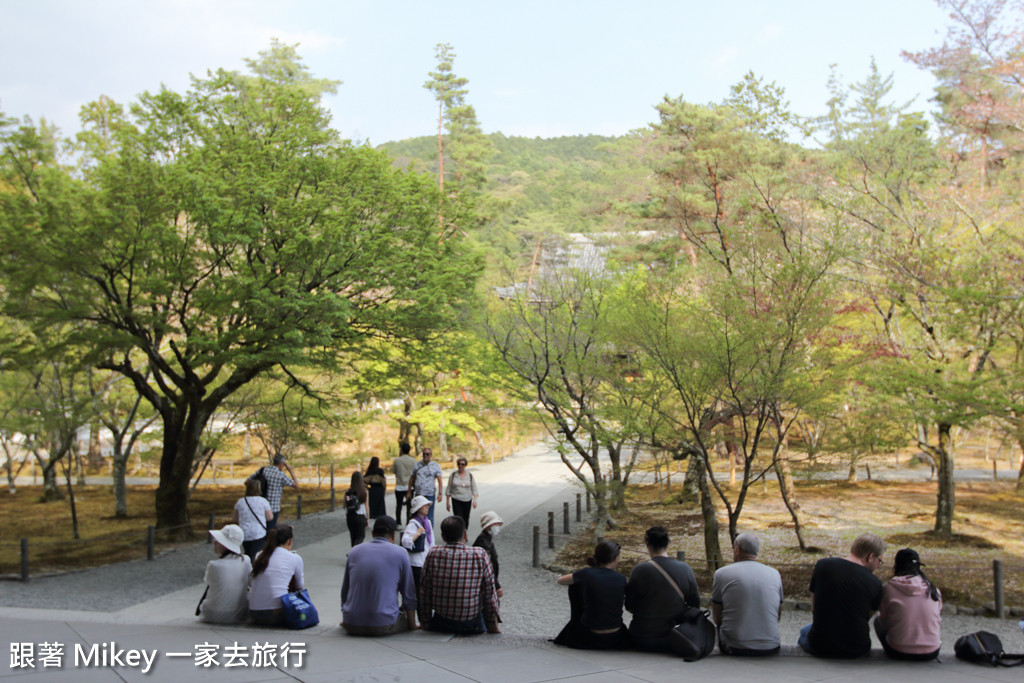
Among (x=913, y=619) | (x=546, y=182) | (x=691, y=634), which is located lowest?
(x=691, y=634)

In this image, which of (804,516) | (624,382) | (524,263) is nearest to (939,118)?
(524,263)

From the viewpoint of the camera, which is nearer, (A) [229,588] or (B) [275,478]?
(A) [229,588]

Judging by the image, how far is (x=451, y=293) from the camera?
14625 mm

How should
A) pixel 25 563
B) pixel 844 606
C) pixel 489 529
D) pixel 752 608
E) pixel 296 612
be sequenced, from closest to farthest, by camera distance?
pixel 844 606 < pixel 752 608 < pixel 296 612 < pixel 489 529 < pixel 25 563

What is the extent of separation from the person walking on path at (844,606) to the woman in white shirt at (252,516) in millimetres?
6824

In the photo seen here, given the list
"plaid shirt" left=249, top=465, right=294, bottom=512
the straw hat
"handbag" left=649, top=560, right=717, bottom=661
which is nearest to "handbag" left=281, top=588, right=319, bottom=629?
the straw hat

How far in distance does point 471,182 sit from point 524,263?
6720mm

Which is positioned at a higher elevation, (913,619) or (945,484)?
(913,619)

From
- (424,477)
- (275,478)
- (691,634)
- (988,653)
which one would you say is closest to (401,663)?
(691,634)

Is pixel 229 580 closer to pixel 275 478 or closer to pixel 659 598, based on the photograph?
pixel 659 598

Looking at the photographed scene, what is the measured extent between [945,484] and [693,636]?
1202 cm

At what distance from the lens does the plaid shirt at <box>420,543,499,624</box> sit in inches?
247

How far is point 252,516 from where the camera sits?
941 centimetres

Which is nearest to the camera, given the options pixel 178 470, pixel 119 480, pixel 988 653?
pixel 988 653
